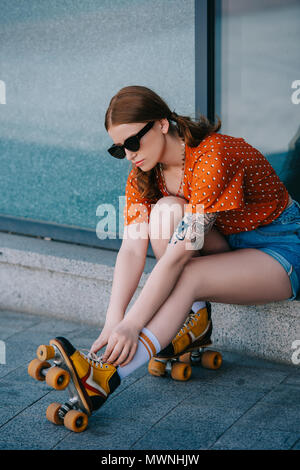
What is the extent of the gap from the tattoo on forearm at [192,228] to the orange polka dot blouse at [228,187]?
0.13ft

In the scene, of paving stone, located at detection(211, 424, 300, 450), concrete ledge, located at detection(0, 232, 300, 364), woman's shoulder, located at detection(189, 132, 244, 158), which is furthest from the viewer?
concrete ledge, located at detection(0, 232, 300, 364)

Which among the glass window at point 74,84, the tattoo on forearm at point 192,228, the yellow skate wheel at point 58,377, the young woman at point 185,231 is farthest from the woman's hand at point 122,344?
the glass window at point 74,84

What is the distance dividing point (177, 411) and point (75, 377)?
0.51 metres

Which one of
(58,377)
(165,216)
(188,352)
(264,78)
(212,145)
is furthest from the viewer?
(264,78)

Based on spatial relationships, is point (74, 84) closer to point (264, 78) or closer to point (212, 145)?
point (264, 78)

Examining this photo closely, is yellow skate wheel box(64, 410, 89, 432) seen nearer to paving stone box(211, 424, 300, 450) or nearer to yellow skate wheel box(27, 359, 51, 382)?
yellow skate wheel box(27, 359, 51, 382)

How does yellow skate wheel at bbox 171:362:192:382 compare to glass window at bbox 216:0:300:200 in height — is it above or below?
below

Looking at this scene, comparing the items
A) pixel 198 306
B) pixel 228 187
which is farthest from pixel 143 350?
pixel 228 187

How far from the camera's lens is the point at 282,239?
9.11ft

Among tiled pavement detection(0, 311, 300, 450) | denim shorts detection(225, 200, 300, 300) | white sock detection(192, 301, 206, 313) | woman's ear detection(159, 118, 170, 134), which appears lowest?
tiled pavement detection(0, 311, 300, 450)

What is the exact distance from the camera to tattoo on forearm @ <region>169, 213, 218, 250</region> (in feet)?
8.14

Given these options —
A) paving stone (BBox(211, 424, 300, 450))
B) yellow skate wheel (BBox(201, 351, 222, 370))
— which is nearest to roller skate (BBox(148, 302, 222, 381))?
yellow skate wheel (BBox(201, 351, 222, 370))

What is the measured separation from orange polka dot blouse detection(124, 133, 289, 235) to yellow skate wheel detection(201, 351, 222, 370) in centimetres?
57
